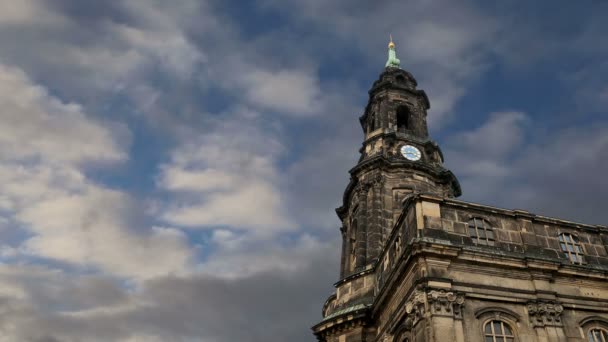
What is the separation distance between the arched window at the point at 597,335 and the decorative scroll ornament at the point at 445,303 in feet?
17.2

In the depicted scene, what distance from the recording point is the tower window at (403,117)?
41.6 m

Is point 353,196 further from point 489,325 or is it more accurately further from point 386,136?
point 489,325

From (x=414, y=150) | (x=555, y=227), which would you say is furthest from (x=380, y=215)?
(x=555, y=227)

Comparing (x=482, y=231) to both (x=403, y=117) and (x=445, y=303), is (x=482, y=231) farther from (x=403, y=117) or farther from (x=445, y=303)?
(x=403, y=117)

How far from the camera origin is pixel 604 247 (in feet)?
78.8

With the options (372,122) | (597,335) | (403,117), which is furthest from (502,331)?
(403,117)

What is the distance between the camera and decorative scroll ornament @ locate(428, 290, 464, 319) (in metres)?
19.5

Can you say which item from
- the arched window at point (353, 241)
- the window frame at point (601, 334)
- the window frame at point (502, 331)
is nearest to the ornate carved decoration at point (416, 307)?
the window frame at point (502, 331)

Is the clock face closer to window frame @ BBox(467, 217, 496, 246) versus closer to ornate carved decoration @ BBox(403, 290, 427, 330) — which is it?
window frame @ BBox(467, 217, 496, 246)

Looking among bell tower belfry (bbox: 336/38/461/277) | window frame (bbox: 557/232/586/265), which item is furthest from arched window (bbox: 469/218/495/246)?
bell tower belfry (bbox: 336/38/461/277)

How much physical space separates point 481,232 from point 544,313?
3.78m

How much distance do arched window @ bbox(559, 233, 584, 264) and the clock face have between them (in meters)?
14.3

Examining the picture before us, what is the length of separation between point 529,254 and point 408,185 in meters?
13.5

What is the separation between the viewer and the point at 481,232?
22.6 metres
